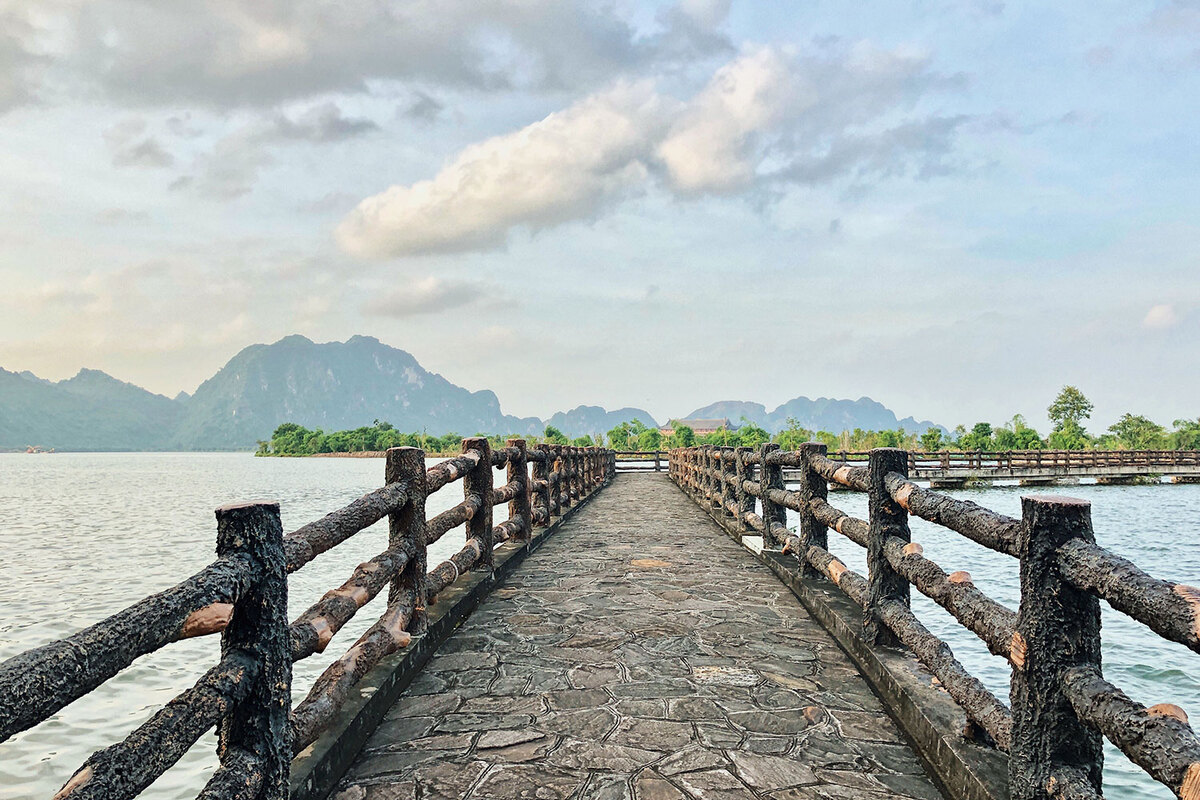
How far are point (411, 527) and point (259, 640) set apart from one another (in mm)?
1823

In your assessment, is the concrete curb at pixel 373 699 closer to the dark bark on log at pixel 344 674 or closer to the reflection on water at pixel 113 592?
the dark bark on log at pixel 344 674

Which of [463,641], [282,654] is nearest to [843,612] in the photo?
[463,641]

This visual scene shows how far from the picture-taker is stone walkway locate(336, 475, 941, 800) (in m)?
2.70

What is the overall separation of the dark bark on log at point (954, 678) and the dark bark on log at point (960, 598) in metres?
0.21

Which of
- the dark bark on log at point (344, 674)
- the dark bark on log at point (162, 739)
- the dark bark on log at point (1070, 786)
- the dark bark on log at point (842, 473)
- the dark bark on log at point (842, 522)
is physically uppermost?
the dark bark on log at point (842, 473)

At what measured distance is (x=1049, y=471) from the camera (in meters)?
39.5

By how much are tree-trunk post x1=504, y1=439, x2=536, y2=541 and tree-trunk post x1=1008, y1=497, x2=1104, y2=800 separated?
236 inches

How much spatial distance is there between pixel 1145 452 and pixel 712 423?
140325 mm

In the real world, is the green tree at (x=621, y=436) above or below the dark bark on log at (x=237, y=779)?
above

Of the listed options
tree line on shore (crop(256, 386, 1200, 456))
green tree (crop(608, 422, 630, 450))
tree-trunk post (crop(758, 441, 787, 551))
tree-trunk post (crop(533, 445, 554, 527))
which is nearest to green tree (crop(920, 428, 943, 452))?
tree line on shore (crop(256, 386, 1200, 456))

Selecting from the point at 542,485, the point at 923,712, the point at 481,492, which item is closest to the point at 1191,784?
the point at 923,712

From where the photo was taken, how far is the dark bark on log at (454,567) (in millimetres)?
4660

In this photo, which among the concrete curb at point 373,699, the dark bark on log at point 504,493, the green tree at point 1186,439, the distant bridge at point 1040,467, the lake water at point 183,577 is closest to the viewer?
the concrete curb at point 373,699

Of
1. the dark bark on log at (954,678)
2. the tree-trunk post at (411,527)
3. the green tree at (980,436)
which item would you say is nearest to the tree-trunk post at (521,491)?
the tree-trunk post at (411,527)
